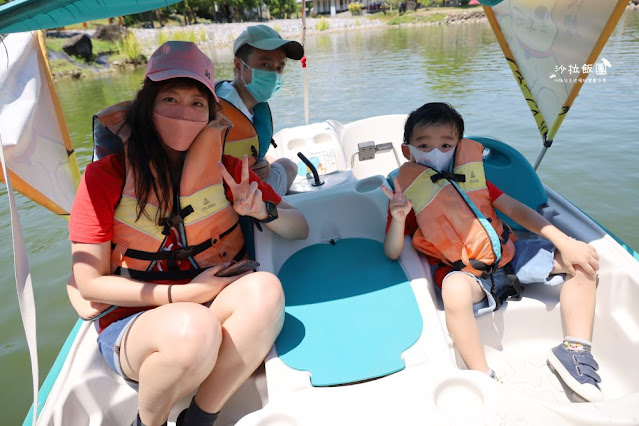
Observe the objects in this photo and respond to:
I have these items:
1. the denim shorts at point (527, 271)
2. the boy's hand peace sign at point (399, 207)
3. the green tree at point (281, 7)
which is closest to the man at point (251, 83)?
the boy's hand peace sign at point (399, 207)

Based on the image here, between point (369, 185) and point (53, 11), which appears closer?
point (53, 11)

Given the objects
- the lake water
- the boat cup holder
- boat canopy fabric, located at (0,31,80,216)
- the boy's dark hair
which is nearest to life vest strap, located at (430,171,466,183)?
the boy's dark hair

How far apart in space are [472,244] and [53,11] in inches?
61.8

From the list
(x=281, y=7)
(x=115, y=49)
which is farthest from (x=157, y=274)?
(x=281, y=7)

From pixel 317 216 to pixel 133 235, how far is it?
86 cm

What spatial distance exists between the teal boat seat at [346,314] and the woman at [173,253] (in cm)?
15

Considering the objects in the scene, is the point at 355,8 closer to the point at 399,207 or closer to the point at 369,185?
the point at 369,185

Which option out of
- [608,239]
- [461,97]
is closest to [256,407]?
[608,239]

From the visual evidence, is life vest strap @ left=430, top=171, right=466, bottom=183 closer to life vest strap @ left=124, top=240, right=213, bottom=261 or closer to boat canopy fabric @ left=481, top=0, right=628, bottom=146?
boat canopy fabric @ left=481, top=0, right=628, bottom=146

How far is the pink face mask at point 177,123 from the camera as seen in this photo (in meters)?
1.44

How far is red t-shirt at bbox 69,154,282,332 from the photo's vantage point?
135 cm

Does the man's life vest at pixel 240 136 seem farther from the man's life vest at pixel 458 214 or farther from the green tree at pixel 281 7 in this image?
the green tree at pixel 281 7

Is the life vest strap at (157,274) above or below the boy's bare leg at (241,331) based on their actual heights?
above

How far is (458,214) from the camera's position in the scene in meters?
1.80
